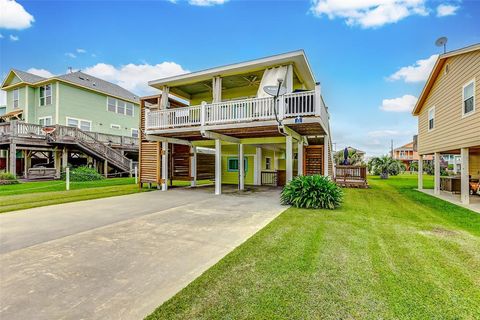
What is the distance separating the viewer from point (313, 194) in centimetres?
757

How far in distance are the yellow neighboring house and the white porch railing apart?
5045 millimetres

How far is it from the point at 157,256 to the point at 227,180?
12.5 meters

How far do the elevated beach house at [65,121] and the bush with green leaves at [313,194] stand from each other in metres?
15.7

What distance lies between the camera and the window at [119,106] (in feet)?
75.2

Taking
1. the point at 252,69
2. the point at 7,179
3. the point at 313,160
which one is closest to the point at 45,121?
the point at 7,179

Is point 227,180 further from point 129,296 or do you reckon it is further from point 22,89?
point 22,89

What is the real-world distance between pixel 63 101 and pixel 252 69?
1757 centimetres

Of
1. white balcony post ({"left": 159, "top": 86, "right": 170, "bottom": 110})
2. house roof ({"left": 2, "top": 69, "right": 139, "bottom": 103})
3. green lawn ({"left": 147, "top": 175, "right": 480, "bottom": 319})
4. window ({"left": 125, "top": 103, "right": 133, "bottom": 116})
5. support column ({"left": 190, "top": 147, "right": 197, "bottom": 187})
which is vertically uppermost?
house roof ({"left": 2, "top": 69, "right": 139, "bottom": 103})

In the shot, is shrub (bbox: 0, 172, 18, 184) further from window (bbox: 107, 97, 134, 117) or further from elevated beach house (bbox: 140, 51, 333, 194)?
window (bbox: 107, 97, 134, 117)

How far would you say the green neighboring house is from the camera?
19.3 metres

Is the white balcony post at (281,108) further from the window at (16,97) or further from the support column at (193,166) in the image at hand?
the window at (16,97)

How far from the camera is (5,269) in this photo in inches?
127

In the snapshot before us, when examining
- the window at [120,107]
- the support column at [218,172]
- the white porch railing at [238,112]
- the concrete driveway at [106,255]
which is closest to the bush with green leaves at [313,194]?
the concrete driveway at [106,255]

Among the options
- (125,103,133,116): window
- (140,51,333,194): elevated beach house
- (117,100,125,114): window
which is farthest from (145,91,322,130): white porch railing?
(125,103,133,116): window
